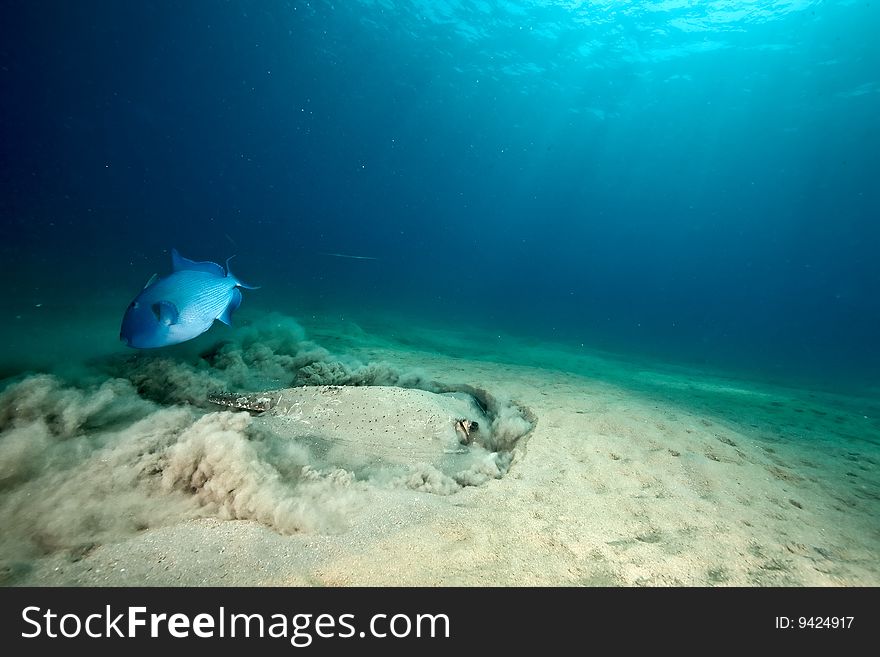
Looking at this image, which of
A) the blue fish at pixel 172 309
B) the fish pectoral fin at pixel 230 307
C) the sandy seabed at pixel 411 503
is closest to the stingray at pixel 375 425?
the sandy seabed at pixel 411 503

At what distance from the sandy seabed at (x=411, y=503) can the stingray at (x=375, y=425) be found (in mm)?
117

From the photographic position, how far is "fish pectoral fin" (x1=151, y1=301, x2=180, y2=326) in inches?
109

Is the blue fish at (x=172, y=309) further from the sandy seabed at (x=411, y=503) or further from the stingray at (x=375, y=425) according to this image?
the stingray at (x=375, y=425)

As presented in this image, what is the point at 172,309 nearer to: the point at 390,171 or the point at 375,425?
the point at 375,425

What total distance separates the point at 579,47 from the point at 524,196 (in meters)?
77.1

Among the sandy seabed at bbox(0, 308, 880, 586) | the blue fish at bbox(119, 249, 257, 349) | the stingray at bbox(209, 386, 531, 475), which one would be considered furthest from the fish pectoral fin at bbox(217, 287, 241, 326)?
the stingray at bbox(209, 386, 531, 475)

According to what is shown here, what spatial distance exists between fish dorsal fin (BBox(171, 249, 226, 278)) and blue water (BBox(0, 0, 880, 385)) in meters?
8.92

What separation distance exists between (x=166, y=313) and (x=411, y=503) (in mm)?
2487

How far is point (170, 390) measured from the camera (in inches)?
209

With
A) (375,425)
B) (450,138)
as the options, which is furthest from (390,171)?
(375,425)

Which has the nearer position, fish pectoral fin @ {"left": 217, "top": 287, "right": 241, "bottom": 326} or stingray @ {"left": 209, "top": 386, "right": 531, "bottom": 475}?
fish pectoral fin @ {"left": 217, "top": 287, "right": 241, "bottom": 326}

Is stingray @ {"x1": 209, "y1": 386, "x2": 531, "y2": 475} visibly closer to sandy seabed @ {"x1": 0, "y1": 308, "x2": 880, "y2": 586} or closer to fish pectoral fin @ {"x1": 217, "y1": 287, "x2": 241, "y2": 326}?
sandy seabed @ {"x1": 0, "y1": 308, "x2": 880, "y2": 586}

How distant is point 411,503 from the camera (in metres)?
3.02

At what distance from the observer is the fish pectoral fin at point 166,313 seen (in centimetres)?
276
